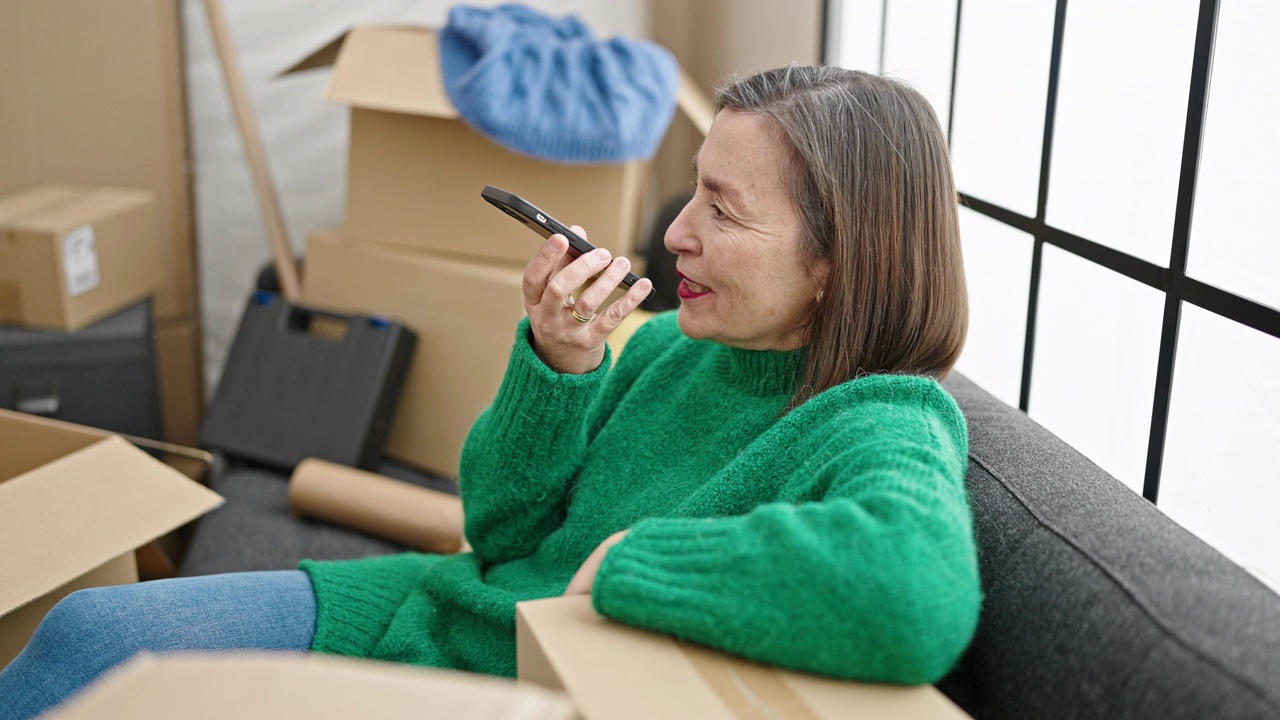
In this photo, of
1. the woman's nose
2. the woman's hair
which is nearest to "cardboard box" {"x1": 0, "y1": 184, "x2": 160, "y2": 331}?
the woman's nose

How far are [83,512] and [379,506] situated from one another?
2.00 feet

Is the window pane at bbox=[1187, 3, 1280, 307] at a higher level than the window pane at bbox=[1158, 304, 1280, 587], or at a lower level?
higher

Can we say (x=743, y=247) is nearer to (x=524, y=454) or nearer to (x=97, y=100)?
(x=524, y=454)

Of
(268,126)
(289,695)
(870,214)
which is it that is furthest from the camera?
(268,126)

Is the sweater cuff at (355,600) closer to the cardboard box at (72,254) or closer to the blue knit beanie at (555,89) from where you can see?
the blue knit beanie at (555,89)

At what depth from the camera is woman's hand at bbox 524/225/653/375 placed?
1.15 m

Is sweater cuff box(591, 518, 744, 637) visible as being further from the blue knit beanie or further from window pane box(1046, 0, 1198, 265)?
the blue knit beanie

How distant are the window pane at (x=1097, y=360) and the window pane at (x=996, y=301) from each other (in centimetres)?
7

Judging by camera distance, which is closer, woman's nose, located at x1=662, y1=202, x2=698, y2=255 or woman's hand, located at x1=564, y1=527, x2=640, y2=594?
woman's hand, located at x1=564, y1=527, x2=640, y2=594

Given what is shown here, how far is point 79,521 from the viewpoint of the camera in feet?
4.41

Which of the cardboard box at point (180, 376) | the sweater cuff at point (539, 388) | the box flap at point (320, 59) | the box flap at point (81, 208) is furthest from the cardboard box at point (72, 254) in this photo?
the sweater cuff at point (539, 388)

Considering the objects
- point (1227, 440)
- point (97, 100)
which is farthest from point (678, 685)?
→ point (97, 100)

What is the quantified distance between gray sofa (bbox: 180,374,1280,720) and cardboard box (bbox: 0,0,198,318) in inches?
87.7

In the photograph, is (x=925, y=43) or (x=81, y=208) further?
(x=81, y=208)
